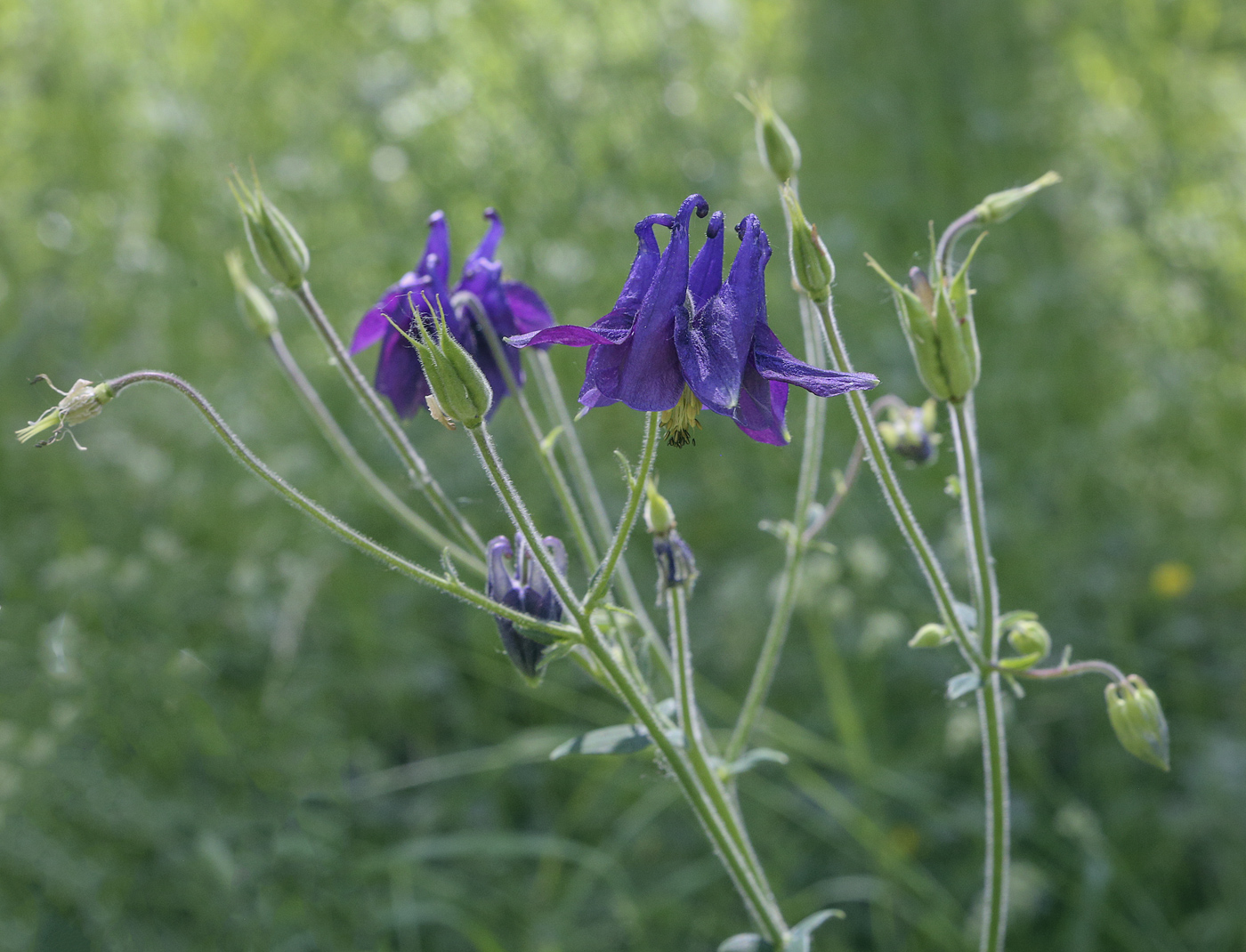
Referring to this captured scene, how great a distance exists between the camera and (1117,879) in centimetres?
361

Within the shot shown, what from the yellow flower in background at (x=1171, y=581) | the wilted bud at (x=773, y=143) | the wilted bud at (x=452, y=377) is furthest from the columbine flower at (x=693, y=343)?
the yellow flower in background at (x=1171, y=581)

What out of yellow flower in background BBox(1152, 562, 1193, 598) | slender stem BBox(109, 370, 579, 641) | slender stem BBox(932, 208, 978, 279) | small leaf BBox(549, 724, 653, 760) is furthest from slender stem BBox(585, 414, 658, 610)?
yellow flower in background BBox(1152, 562, 1193, 598)

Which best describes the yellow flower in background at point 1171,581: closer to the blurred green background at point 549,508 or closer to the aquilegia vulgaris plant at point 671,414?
the blurred green background at point 549,508

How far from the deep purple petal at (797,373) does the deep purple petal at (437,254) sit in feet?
3.04

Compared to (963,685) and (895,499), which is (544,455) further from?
(963,685)

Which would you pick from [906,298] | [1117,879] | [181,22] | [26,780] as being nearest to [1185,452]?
[1117,879]

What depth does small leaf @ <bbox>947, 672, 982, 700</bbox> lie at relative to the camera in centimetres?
203

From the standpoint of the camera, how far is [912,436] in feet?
8.71

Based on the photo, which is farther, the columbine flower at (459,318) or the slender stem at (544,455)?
the columbine flower at (459,318)

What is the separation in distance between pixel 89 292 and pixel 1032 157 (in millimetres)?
5441

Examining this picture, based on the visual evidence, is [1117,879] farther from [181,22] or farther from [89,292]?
[181,22]

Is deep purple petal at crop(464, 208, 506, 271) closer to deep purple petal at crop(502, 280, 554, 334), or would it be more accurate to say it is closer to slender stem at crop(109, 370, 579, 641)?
deep purple petal at crop(502, 280, 554, 334)

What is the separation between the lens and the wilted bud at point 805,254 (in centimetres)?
181

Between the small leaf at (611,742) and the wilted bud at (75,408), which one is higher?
the wilted bud at (75,408)
